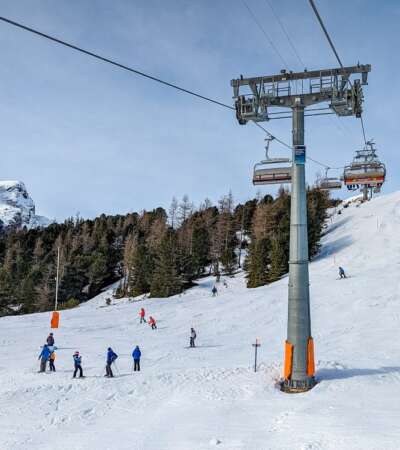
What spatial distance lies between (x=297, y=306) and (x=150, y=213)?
95.0 metres

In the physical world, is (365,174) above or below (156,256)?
above

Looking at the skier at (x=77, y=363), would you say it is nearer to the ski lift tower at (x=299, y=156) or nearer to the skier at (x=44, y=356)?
the skier at (x=44, y=356)

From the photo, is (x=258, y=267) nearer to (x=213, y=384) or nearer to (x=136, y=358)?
(x=136, y=358)

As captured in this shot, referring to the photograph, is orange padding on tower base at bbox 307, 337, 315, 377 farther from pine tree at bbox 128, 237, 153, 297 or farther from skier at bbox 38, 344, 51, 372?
pine tree at bbox 128, 237, 153, 297

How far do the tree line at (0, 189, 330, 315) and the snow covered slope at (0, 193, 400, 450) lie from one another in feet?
52.1

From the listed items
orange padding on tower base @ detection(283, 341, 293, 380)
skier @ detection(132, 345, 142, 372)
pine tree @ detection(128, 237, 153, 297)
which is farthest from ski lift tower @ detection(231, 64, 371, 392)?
pine tree @ detection(128, 237, 153, 297)

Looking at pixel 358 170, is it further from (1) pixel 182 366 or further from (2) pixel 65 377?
(2) pixel 65 377

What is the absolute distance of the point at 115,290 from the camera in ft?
217

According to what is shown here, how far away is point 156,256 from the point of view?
61.5 m

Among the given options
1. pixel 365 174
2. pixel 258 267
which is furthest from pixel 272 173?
pixel 258 267

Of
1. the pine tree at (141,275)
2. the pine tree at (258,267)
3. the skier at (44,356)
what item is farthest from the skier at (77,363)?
the pine tree at (141,275)

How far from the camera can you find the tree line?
50.8m

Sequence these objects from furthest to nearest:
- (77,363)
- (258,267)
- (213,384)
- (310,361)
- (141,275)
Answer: (141,275) → (258,267) → (77,363) → (213,384) → (310,361)

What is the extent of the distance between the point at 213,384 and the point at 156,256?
46.8 meters
